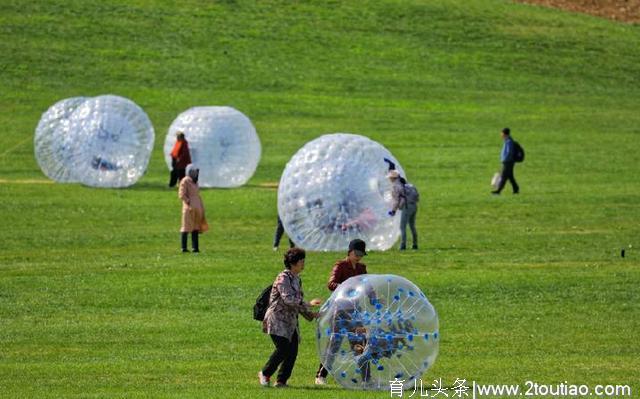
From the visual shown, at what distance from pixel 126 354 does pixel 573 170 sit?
2989 centimetres

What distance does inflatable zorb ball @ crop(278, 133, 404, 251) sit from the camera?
29453 mm

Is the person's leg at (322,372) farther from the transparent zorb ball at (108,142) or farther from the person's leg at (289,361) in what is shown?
the transparent zorb ball at (108,142)

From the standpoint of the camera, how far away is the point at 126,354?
20.2 metres

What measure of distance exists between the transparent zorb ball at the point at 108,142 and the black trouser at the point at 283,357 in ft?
85.0

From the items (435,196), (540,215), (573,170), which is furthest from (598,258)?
(573,170)

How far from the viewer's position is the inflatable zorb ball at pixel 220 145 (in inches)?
1715

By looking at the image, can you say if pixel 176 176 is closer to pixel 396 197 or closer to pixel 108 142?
pixel 108 142

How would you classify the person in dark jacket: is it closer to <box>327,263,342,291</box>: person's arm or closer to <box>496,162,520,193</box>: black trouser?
<box>496,162,520,193</box>: black trouser

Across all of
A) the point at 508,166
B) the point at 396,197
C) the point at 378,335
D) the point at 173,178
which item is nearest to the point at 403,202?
the point at 396,197

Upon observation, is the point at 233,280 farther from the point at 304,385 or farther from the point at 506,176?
the point at 506,176

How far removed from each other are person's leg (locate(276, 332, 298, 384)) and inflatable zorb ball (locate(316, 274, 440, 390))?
2.18 ft

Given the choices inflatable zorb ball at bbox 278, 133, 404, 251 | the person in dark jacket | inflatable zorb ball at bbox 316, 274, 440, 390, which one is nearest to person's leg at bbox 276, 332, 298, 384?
inflatable zorb ball at bbox 316, 274, 440, 390

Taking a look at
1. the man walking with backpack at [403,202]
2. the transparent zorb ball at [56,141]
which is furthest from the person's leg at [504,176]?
the transparent zorb ball at [56,141]

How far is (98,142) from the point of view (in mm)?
42719
